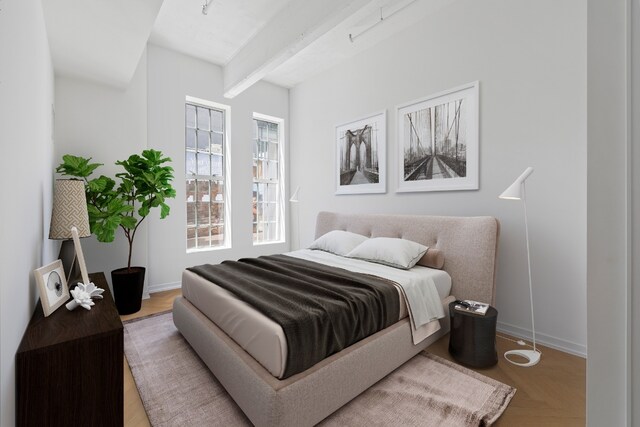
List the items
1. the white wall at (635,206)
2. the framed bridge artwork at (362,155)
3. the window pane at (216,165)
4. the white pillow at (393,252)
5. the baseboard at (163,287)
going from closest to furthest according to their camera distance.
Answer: the white wall at (635,206) → the white pillow at (393,252) → the framed bridge artwork at (362,155) → the baseboard at (163,287) → the window pane at (216,165)

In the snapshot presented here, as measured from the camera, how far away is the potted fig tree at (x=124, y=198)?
2789 mm

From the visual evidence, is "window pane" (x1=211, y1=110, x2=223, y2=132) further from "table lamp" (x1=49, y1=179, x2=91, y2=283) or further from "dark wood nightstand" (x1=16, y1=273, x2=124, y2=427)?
"dark wood nightstand" (x1=16, y1=273, x2=124, y2=427)

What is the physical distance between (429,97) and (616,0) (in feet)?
9.32

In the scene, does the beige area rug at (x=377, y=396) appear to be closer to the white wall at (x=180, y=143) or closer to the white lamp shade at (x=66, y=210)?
the white lamp shade at (x=66, y=210)

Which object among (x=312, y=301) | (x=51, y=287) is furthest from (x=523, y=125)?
(x=51, y=287)

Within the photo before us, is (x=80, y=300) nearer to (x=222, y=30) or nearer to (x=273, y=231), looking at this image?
(x=222, y=30)

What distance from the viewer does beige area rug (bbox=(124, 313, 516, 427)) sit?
61.3 inches

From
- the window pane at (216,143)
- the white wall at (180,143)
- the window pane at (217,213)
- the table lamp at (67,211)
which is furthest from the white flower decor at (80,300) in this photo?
the window pane at (216,143)

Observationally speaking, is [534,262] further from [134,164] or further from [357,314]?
[134,164]

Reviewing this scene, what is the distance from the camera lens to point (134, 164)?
10.1ft

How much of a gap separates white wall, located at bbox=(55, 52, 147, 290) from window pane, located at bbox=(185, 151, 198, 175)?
648 millimetres

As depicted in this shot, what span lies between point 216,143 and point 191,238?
59.1 inches

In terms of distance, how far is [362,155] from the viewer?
384 centimetres

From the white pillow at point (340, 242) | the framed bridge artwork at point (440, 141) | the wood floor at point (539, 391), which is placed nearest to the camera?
the wood floor at point (539, 391)
